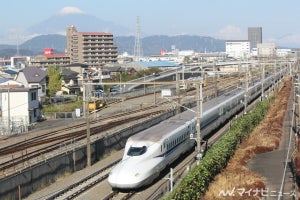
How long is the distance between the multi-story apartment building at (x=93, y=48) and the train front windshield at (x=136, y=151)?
165427 millimetres

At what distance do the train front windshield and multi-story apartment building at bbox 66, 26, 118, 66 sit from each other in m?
165

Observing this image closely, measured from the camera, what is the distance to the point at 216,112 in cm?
4294

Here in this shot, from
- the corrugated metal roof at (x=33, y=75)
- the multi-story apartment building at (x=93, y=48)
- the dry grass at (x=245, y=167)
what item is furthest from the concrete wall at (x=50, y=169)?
the multi-story apartment building at (x=93, y=48)

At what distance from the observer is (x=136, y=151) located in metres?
24.2

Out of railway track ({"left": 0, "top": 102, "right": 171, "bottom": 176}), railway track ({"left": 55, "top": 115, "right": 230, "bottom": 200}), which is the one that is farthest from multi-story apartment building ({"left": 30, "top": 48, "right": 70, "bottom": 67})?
railway track ({"left": 55, "top": 115, "right": 230, "bottom": 200})

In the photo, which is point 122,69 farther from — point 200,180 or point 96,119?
point 200,180

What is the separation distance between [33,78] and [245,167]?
50083 mm

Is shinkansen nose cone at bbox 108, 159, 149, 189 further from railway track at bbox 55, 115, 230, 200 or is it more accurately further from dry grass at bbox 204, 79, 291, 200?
dry grass at bbox 204, 79, 291, 200

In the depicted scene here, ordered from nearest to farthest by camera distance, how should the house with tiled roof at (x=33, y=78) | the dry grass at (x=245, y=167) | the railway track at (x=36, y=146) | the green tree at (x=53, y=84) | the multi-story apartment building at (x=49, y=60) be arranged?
the dry grass at (x=245, y=167) → the railway track at (x=36, y=146) → the house with tiled roof at (x=33, y=78) → the green tree at (x=53, y=84) → the multi-story apartment building at (x=49, y=60)

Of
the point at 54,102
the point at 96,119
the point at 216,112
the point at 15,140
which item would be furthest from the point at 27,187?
the point at 54,102

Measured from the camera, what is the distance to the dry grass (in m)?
23.1

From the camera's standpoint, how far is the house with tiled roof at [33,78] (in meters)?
70.8

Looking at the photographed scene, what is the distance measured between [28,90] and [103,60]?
142 meters

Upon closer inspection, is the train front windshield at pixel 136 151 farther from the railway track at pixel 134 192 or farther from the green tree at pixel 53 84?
the green tree at pixel 53 84
